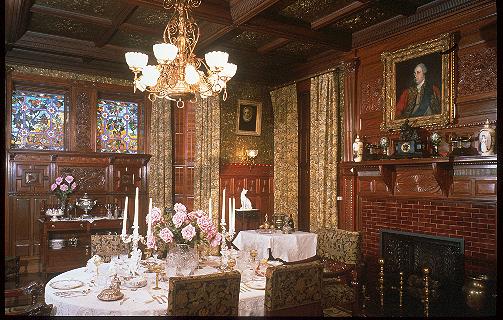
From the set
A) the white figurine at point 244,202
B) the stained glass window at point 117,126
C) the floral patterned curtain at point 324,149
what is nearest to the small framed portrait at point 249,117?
the white figurine at point 244,202

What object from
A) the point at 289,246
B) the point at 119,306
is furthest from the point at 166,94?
the point at 289,246

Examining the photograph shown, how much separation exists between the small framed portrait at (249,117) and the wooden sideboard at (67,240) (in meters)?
3.13

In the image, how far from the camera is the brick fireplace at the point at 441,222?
4.76 meters

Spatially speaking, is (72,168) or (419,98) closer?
(419,98)

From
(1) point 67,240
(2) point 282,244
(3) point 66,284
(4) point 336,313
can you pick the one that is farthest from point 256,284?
(1) point 67,240

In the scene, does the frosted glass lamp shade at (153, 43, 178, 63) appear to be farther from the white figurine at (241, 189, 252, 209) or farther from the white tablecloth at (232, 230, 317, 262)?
the white figurine at (241, 189, 252, 209)

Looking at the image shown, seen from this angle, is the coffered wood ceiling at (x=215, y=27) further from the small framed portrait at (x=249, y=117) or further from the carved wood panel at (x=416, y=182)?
the carved wood panel at (x=416, y=182)

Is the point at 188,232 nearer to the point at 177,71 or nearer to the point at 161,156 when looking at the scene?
the point at 177,71

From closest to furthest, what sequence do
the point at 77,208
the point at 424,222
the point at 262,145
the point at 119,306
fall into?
the point at 119,306, the point at 424,222, the point at 77,208, the point at 262,145

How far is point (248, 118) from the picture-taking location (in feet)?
29.0

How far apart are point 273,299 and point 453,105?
3.70 m

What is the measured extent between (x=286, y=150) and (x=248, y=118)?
1050mm

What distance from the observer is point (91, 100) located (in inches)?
297

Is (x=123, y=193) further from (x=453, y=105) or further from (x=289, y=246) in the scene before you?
(x=453, y=105)
